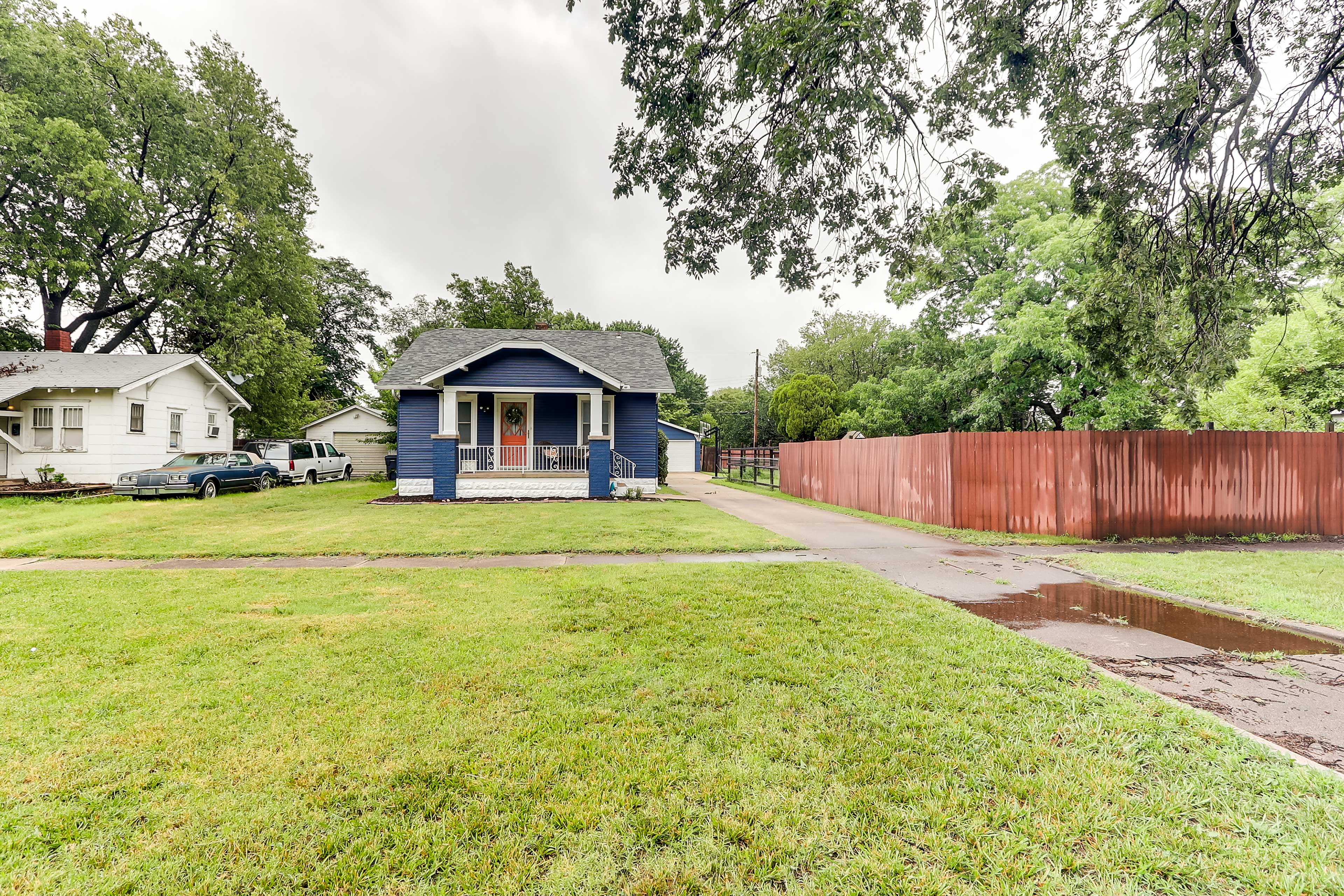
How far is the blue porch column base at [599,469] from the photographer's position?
1658 centimetres

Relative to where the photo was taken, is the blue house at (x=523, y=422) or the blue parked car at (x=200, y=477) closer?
the blue parked car at (x=200, y=477)

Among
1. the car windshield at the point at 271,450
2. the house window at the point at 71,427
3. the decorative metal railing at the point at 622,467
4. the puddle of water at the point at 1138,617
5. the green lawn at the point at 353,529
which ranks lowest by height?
the puddle of water at the point at 1138,617

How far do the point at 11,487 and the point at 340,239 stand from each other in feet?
77.3

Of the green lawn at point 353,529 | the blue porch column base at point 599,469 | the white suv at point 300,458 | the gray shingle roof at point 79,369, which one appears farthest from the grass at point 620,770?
the white suv at point 300,458

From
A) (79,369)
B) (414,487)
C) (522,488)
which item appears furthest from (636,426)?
(79,369)

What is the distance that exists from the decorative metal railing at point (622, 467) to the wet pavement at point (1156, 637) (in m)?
9.53

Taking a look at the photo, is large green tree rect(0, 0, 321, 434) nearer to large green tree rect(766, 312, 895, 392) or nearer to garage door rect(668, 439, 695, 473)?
garage door rect(668, 439, 695, 473)

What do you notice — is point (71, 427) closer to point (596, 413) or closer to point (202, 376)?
point (202, 376)

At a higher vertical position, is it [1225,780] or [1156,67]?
[1156,67]

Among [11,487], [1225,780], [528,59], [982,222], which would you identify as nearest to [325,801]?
[1225,780]

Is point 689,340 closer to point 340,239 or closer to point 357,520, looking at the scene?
point 340,239

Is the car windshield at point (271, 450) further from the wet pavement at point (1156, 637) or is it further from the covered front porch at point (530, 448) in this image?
the wet pavement at point (1156, 637)

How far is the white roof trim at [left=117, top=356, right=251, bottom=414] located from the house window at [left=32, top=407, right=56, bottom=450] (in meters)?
2.47

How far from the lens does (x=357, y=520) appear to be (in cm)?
1125
